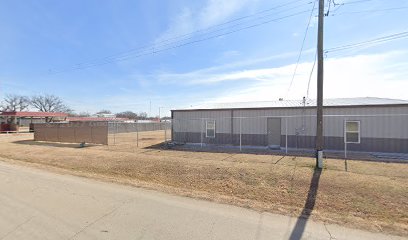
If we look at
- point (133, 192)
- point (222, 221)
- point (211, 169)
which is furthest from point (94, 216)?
point (211, 169)

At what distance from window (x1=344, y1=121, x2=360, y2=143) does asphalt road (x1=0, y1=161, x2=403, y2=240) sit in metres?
12.7

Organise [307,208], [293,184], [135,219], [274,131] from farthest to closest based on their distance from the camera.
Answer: [274,131] < [293,184] < [307,208] < [135,219]

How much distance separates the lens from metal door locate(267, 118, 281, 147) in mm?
18781

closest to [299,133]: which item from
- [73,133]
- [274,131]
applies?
[274,131]

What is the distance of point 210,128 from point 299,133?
659 cm

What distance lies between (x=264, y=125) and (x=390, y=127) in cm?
721

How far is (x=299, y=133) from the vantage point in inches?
707

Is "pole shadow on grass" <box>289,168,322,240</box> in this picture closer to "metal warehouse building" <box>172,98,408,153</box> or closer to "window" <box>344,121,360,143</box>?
"metal warehouse building" <box>172,98,408,153</box>

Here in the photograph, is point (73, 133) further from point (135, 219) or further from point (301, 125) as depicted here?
point (135, 219)

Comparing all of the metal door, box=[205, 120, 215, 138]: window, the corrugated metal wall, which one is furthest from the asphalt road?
box=[205, 120, 215, 138]: window

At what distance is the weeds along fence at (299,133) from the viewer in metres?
15.6

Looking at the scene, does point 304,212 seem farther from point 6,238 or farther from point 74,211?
point 6,238

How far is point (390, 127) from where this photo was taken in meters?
15.6

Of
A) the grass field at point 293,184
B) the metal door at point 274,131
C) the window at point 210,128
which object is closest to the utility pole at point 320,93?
the grass field at point 293,184
